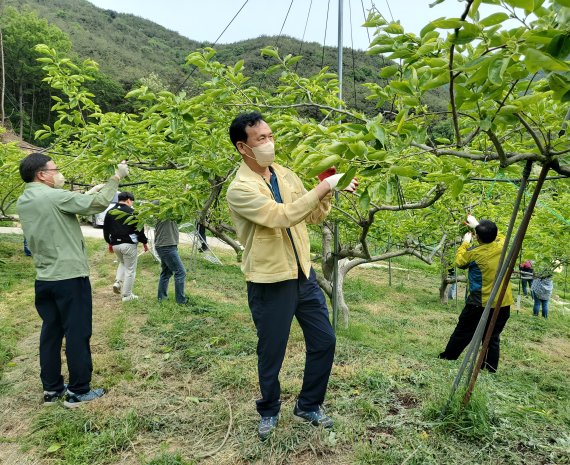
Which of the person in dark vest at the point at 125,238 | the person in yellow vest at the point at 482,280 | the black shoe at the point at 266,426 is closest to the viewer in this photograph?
the black shoe at the point at 266,426

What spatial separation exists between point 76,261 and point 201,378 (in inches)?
59.3

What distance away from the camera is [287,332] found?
2594 mm

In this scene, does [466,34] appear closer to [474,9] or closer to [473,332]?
[474,9]

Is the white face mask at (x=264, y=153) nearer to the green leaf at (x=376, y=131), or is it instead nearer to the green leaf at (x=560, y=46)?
the green leaf at (x=376, y=131)

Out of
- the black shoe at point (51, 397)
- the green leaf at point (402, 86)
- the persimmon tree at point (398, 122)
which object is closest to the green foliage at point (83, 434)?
the black shoe at point (51, 397)

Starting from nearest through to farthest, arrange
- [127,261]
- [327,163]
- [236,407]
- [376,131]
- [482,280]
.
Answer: [327,163], [376,131], [236,407], [482,280], [127,261]

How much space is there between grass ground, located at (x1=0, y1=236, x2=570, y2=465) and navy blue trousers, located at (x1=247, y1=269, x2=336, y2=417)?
0.26 m

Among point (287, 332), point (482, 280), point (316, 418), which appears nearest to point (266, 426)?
point (316, 418)

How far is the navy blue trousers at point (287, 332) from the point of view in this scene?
2.55 m

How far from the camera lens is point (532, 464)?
241 centimetres

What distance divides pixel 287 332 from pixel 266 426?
0.66m

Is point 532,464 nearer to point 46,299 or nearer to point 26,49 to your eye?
point 46,299

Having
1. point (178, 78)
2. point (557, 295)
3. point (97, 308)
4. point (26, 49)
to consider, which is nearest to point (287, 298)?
point (97, 308)

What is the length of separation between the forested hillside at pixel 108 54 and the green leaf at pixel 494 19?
968 cm
